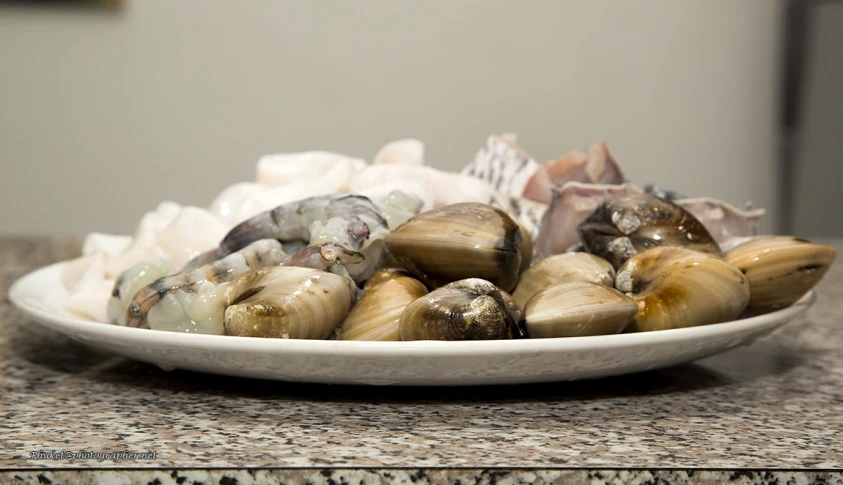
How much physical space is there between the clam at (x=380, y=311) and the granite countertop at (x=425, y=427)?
44 millimetres

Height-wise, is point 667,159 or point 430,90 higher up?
point 430,90

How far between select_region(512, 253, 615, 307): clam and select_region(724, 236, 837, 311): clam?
94mm

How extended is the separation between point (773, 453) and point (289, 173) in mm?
576

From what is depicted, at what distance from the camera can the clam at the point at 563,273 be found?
0.58 m

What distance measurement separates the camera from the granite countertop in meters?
0.41

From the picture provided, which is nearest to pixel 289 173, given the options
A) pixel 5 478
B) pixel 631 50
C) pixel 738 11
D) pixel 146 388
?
pixel 146 388

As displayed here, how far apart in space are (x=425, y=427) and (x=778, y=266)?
0.95 feet

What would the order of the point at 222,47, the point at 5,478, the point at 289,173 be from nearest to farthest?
the point at 5,478 < the point at 289,173 < the point at 222,47

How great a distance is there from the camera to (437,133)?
3410 millimetres

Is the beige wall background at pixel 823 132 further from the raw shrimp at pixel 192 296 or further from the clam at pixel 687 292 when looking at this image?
the raw shrimp at pixel 192 296

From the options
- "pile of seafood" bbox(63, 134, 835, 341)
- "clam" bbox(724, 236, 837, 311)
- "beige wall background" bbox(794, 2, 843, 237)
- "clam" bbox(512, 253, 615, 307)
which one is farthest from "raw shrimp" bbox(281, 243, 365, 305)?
"beige wall background" bbox(794, 2, 843, 237)

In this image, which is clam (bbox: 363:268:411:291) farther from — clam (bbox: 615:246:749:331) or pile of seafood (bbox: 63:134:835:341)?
clam (bbox: 615:246:749:331)

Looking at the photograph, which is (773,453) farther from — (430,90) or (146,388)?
(430,90)

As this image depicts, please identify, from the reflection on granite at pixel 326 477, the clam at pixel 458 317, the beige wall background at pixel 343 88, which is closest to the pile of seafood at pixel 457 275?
the clam at pixel 458 317
